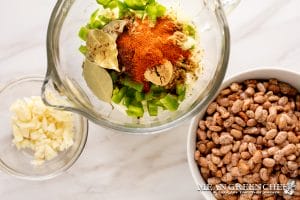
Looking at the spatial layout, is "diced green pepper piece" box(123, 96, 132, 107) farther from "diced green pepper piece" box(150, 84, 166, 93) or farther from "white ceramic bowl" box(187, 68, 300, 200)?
"white ceramic bowl" box(187, 68, 300, 200)

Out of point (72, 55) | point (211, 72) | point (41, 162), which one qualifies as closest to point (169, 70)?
point (211, 72)

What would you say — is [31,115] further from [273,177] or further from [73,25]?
[273,177]

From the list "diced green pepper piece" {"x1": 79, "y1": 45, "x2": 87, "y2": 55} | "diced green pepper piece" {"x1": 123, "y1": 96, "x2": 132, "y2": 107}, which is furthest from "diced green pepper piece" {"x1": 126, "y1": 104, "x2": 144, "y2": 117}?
"diced green pepper piece" {"x1": 79, "y1": 45, "x2": 87, "y2": 55}

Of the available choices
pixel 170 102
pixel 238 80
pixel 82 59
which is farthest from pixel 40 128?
pixel 238 80

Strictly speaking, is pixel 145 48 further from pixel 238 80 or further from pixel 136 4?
pixel 238 80

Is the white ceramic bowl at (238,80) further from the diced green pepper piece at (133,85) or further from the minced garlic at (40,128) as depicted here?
the minced garlic at (40,128)
